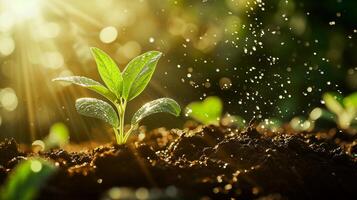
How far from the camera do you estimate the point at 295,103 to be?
403 cm

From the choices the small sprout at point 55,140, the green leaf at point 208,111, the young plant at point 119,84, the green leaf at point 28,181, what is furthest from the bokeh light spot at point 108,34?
the green leaf at point 28,181

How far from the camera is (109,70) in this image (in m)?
2.18

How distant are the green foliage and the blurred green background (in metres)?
0.50

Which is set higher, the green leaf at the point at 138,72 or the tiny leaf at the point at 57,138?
the tiny leaf at the point at 57,138

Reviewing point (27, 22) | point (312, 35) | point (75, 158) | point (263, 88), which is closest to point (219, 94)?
point (263, 88)

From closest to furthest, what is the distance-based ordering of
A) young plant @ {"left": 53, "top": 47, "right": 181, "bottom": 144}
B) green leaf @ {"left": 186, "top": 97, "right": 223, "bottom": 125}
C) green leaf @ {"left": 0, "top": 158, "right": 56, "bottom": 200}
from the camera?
1. green leaf @ {"left": 0, "top": 158, "right": 56, "bottom": 200}
2. young plant @ {"left": 53, "top": 47, "right": 181, "bottom": 144}
3. green leaf @ {"left": 186, "top": 97, "right": 223, "bottom": 125}

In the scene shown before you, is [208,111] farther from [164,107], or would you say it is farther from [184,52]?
[164,107]

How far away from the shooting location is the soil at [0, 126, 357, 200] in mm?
1572

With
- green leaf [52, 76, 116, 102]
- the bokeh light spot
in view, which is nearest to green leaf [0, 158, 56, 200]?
green leaf [52, 76, 116, 102]

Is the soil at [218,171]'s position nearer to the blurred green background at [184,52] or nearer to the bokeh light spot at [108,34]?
the blurred green background at [184,52]

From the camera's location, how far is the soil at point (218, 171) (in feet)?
5.16

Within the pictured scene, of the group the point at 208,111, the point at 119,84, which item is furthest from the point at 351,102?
the point at 119,84

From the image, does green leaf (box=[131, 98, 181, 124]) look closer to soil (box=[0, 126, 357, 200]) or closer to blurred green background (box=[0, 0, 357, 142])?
soil (box=[0, 126, 357, 200])

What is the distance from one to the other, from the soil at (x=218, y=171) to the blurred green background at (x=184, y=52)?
1588 millimetres
